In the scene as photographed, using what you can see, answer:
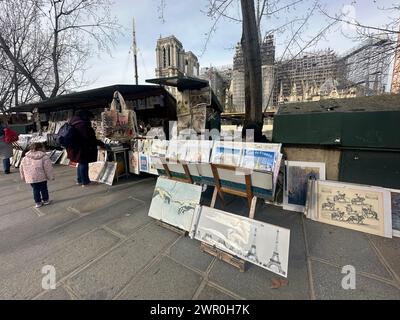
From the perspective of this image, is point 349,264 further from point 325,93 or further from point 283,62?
point 325,93

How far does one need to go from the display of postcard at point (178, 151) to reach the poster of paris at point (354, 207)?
2.23m

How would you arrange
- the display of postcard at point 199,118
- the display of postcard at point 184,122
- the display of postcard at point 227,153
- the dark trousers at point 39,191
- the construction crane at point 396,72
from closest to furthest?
the display of postcard at point 227,153
the dark trousers at point 39,191
the construction crane at point 396,72
the display of postcard at point 199,118
the display of postcard at point 184,122

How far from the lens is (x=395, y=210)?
8.29ft

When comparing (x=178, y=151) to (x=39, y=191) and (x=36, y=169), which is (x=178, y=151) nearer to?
(x=36, y=169)

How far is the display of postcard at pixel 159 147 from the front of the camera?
425cm

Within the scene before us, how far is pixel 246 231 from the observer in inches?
81.3

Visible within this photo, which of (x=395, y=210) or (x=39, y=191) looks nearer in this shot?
(x=395, y=210)

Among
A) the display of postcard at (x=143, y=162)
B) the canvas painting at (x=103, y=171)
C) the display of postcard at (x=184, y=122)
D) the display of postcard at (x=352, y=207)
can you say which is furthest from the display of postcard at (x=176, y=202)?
the canvas painting at (x=103, y=171)

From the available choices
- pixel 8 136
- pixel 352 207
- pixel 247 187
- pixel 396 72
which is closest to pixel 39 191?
pixel 247 187

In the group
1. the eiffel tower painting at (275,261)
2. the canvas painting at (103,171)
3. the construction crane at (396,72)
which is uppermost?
the construction crane at (396,72)

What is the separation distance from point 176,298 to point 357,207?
2.64 m

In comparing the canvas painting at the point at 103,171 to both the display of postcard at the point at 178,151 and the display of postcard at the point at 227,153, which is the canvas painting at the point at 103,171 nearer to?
the display of postcard at the point at 178,151

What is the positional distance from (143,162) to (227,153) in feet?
9.07
